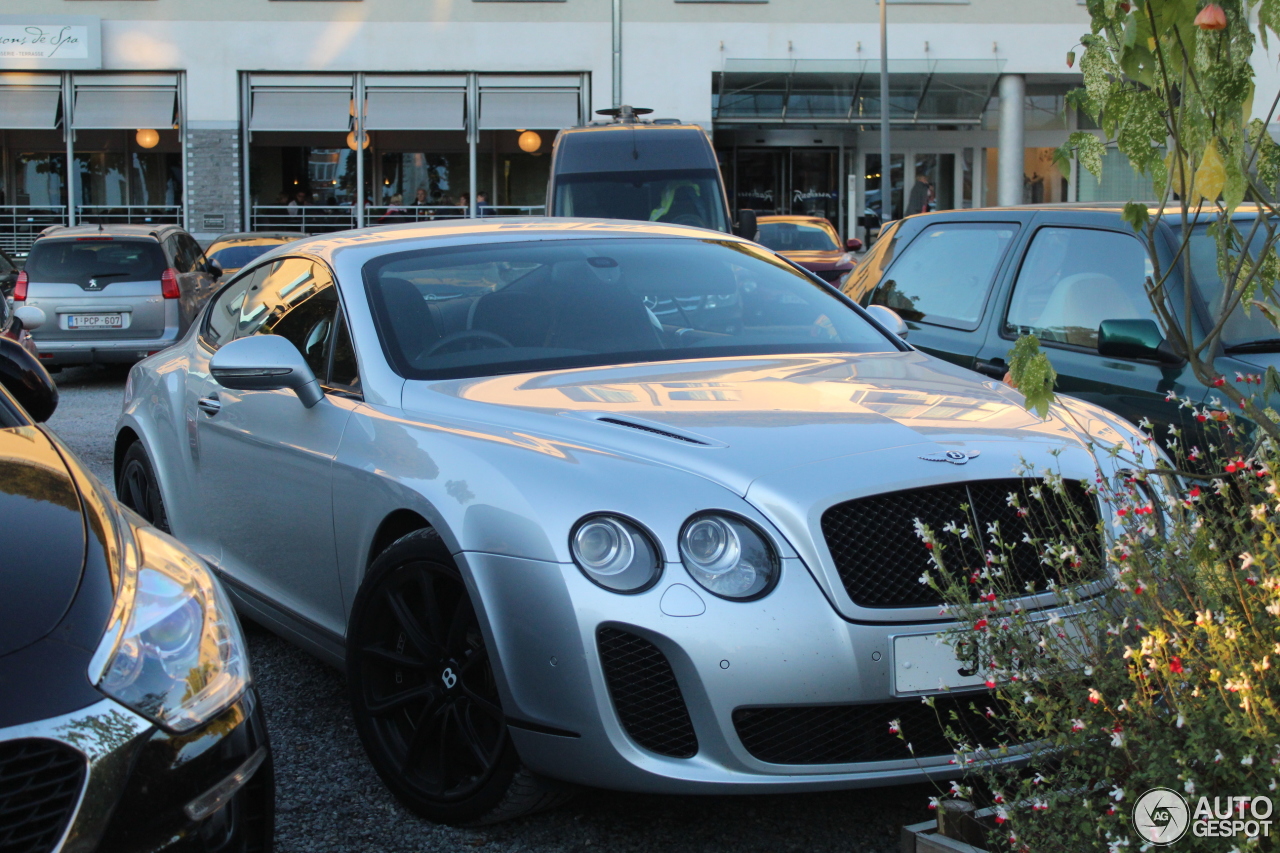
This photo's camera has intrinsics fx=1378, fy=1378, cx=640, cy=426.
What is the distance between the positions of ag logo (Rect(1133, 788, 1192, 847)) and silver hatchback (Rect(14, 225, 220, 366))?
1312cm

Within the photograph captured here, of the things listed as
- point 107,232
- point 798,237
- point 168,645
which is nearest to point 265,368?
point 168,645

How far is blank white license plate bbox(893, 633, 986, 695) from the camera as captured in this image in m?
2.88

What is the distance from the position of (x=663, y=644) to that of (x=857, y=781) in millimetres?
516

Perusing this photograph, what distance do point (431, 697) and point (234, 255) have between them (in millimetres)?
16204

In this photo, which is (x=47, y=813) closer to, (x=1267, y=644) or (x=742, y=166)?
(x=1267, y=644)

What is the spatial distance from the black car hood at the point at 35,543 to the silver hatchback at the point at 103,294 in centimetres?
1160

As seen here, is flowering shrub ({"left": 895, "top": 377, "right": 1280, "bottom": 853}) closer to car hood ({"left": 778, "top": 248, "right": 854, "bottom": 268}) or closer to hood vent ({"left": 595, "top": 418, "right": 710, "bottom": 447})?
hood vent ({"left": 595, "top": 418, "right": 710, "bottom": 447})

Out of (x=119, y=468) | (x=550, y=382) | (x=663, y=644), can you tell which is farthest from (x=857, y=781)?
(x=119, y=468)

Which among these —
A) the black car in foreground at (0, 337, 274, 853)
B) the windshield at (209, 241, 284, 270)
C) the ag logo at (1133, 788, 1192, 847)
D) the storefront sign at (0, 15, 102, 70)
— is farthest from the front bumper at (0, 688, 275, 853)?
the storefront sign at (0, 15, 102, 70)

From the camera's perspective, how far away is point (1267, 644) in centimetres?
225

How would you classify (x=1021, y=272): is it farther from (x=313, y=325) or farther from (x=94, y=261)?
(x=94, y=261)

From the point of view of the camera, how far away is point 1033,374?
261 centimetres

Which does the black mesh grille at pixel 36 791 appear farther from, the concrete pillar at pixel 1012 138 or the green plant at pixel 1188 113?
the concrete pillar at pixel 1012 138

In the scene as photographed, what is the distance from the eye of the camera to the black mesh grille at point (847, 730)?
2863mm
